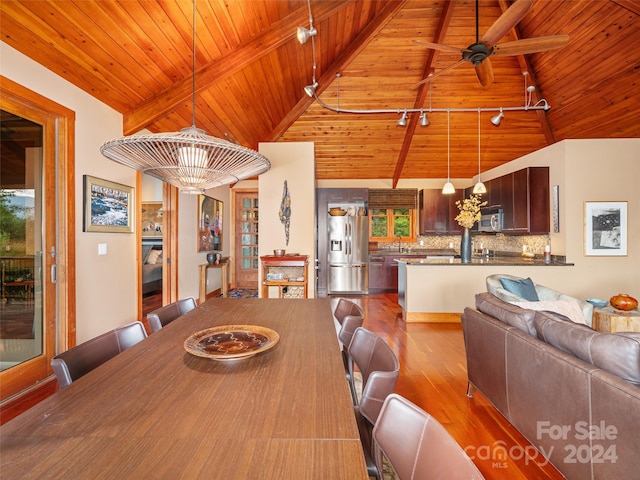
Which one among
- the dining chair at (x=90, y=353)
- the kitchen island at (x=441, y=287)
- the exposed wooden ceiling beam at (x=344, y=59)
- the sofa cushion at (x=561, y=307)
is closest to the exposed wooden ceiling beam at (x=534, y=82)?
the exposed wooden ceiling beam at (x=344, y=59)

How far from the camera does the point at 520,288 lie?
2988mm

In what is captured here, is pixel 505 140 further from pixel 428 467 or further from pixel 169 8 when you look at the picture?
pixel 428 467

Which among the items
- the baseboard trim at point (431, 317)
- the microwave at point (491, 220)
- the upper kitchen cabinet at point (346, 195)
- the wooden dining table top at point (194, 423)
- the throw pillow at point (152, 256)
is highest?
the upper kitchen cabinet at point (346, 195)

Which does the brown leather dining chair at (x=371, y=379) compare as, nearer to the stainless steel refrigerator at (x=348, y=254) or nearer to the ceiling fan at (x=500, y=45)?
the ceiling fan at (x=500, y=45)

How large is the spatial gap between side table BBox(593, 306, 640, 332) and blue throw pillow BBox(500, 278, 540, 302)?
51 centimetres

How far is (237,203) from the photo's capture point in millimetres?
7098

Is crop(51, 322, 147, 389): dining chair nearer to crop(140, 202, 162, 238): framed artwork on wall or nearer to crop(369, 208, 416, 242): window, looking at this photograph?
crop(140, 202, 162, 238): framed artwork on wall

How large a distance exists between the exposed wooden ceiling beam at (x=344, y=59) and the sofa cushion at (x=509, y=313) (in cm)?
366

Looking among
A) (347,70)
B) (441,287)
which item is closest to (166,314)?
(441,287)

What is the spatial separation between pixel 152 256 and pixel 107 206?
3611mm

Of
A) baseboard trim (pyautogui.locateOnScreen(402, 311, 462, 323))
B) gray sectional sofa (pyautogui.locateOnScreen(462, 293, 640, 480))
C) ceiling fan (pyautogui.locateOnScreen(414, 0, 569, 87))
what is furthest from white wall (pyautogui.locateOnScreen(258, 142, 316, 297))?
gray sectional sofa (pyautogui.locateOnScreen(462, 293, 640, 480))

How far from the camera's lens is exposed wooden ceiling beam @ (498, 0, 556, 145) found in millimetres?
4355

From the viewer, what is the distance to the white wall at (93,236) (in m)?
2.57

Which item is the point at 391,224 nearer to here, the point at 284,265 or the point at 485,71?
the point at 284,265
